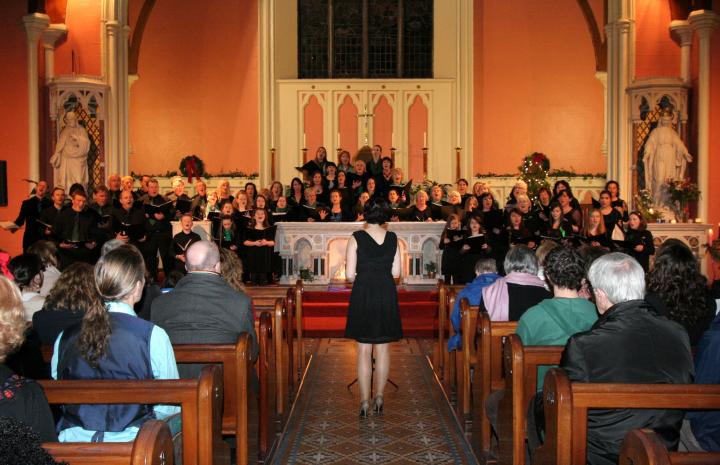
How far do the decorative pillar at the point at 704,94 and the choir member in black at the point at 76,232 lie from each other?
28.5 ft

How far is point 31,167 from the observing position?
1284cm

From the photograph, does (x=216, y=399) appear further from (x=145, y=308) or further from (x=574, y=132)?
(x=574, y=132)

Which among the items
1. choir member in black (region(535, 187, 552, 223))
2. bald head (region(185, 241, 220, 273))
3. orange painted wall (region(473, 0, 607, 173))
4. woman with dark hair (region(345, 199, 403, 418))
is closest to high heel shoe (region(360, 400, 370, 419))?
woman with dark hair (region(345, 199, 403, 418))

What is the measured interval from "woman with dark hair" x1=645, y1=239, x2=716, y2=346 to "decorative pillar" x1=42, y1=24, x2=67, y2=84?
436 inches

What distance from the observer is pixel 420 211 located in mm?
11945

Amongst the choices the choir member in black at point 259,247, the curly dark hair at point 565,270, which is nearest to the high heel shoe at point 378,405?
the curly dark hair at point 565,270

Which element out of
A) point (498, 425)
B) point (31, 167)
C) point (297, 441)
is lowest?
point (297, 441)

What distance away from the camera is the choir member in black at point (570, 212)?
1059cm

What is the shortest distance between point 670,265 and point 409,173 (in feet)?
39.4

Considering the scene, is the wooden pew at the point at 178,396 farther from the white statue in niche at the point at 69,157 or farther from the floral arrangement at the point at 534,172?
the floral arrangement at the point at 534,172

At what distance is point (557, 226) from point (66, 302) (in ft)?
24.0

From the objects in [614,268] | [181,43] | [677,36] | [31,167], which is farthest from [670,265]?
[181,43]

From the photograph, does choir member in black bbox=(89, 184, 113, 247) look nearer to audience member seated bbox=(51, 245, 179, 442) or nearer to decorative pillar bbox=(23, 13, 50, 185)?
decorative pillar bbox=(23, 13, 50, 185)

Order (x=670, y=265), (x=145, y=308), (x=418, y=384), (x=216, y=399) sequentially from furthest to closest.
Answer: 1. (x=418, y=384)
2. (x=145, y=308)
3. (x=670, y=265)
4. (x=216, y=399)
